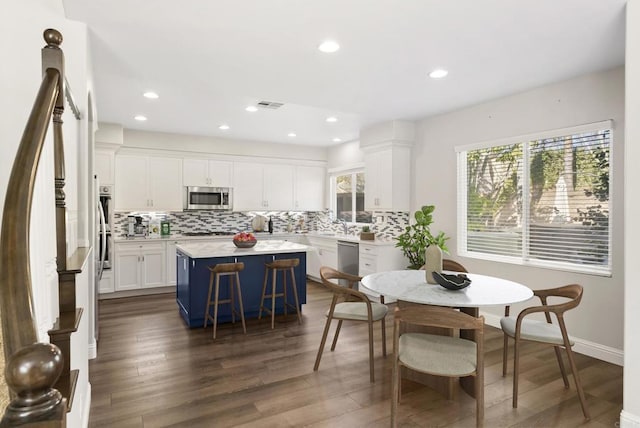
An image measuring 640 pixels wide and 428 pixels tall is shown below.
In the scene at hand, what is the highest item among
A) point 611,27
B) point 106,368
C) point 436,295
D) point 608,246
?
point 611,27

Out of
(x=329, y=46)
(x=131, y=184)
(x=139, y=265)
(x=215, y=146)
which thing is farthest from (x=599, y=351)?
(x=131, y=184)

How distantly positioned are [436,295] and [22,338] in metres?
2.35

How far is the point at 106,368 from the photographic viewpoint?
10.7ft

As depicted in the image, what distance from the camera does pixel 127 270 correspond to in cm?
591

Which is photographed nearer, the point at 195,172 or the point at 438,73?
the point at 438,73

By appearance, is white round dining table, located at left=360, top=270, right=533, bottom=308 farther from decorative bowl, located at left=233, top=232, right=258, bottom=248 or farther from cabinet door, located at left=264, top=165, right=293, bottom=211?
cabinet door, located at left=264, top=165, right=293, bottom=211

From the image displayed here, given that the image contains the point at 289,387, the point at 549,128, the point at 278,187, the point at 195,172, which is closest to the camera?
the point at 289,387

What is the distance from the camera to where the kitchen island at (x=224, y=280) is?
4359 millimetres

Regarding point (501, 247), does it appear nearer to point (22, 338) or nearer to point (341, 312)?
point (341, 312)

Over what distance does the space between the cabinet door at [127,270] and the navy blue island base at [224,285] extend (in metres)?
1.43

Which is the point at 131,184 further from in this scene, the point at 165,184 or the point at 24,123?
the point at 24,123
